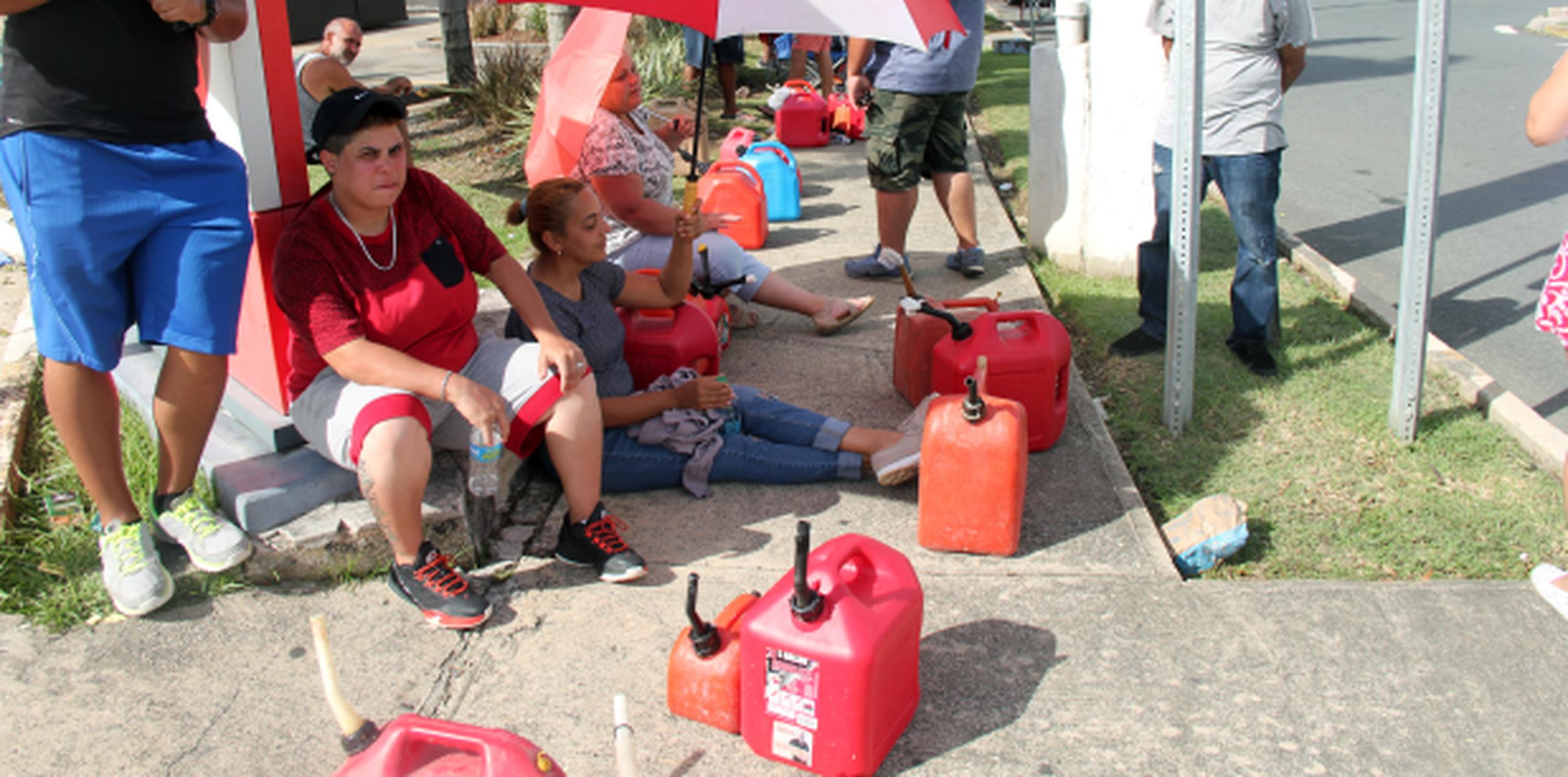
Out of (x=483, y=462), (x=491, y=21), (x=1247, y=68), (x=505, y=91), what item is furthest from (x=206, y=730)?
(x=491, y=21)

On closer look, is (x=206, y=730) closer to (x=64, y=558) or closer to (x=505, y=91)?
(x=64, y=558)

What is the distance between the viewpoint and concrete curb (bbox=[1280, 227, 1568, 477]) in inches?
156

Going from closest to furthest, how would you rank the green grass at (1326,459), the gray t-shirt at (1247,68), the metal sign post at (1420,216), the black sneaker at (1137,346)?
the green grass at (1326,459)
the metal sign post at (1420,216)
the gray t-shirt at (1247,68)
the black sneaker at (1137,346)

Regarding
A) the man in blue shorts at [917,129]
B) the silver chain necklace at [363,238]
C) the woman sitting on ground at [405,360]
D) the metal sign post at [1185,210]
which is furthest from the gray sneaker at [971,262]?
the silver chain necklace at [363,238]

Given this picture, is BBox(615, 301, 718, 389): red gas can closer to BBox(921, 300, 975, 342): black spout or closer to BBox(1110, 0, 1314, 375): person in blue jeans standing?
BBox(921, 300, 975, 342): black spout

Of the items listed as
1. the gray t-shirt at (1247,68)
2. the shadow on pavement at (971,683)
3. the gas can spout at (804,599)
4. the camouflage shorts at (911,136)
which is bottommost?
the shadow on pavement at (971,683)

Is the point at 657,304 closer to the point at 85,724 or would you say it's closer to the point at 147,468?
the point at 147,468

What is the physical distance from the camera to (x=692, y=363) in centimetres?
434

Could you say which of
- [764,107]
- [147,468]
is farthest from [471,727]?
[764,107]

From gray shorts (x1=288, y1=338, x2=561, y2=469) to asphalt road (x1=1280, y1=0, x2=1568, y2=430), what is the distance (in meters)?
3.72

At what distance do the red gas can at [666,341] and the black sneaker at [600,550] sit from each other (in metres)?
0.93

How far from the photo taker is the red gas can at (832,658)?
2436mm

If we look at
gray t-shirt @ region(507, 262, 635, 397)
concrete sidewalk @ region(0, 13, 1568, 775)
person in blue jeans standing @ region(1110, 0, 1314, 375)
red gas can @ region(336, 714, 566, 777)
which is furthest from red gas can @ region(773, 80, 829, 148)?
red gas can @ region(336, 714, 566, 777)

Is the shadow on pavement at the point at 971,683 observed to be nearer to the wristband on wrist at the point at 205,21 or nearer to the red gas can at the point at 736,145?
the wristband on wrist at the point at 205,21
